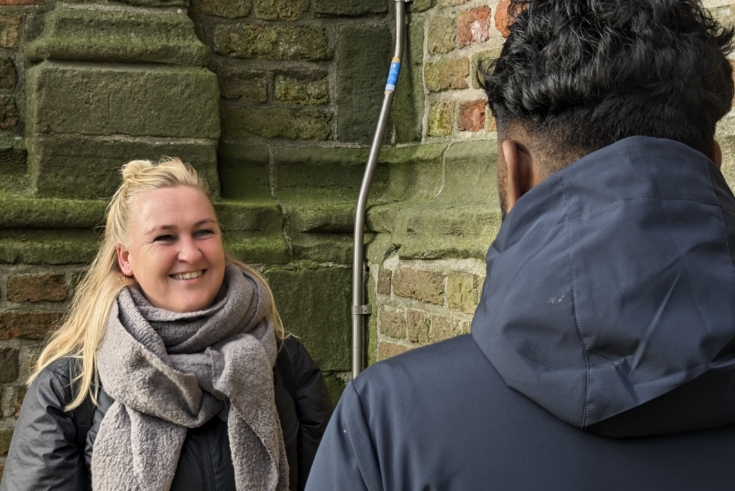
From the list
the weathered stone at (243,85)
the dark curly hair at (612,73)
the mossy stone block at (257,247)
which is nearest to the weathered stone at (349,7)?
the weathered stone at (243,85)

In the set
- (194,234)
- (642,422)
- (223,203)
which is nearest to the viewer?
(642,422)

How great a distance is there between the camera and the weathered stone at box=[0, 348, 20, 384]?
3.43m

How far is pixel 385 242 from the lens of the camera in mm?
3832

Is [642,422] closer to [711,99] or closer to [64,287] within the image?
[711,99]

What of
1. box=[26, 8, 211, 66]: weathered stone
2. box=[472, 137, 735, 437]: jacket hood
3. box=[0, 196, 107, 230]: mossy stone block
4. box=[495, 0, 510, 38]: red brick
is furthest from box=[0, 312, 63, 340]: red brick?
box=[472, 137, 735, 437]: jacket hood

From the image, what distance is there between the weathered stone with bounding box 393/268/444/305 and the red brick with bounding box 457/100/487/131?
2.05ft

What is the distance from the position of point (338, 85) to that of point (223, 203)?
800mm

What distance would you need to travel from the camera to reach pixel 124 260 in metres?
2.46

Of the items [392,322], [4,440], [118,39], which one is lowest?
[4,440]

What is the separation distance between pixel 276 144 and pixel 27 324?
132 centimetres

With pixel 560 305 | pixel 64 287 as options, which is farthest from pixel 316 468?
pixel 64 287

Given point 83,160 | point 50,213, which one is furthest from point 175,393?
point 83,160

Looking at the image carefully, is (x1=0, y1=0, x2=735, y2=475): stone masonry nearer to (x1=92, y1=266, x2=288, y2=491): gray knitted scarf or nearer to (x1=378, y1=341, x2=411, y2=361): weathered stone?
(x1=378, y1=341, x2=411, y2=361): weathered stone

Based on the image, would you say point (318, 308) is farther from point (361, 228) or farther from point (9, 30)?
point (9, 30)
